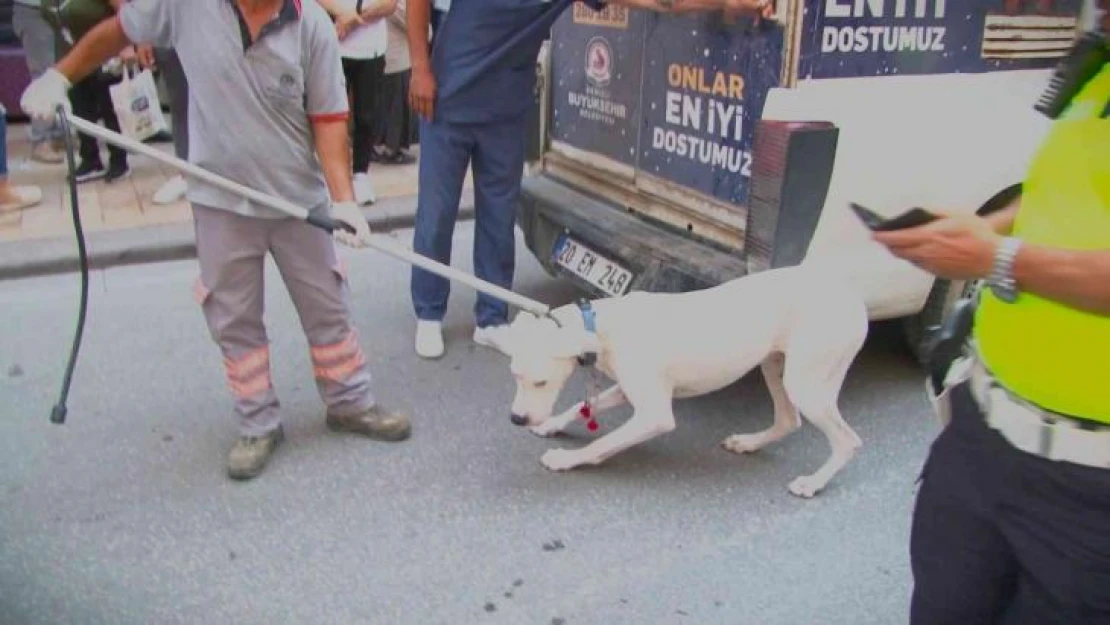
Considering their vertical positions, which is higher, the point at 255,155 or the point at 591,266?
the point at 255,155

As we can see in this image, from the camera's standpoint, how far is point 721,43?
11.9 feet

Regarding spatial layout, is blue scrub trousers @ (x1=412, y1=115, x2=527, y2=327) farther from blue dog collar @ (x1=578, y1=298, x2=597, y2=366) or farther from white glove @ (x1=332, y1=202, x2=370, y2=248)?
blue dog collar @ (x1=578, y1=298, x2=597, y2=366)

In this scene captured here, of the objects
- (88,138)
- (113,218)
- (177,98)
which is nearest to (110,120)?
(88,138)

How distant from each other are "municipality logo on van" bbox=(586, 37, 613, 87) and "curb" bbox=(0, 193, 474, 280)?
1494 millimetres

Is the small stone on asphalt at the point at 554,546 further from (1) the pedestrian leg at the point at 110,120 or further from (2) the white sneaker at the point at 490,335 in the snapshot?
(1) the pedestrian leg at the point at 110,120

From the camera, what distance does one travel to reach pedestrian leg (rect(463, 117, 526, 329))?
4.30 meters

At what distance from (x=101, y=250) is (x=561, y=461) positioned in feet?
→ 11.0

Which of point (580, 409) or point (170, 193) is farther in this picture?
point (170, 193)

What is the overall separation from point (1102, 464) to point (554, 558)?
1.75 m

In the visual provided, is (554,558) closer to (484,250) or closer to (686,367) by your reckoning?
(686,367)

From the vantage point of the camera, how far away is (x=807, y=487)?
343 centimetres

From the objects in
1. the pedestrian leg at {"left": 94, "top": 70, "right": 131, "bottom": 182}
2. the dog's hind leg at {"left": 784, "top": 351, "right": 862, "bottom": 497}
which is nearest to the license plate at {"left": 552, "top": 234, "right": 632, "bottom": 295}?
the dog's hind leg at {"left": 784, "top": 351, "right": 862, "bottom": 497}

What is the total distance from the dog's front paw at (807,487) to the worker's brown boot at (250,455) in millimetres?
1780

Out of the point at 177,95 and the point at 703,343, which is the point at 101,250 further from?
the point at 703,343
